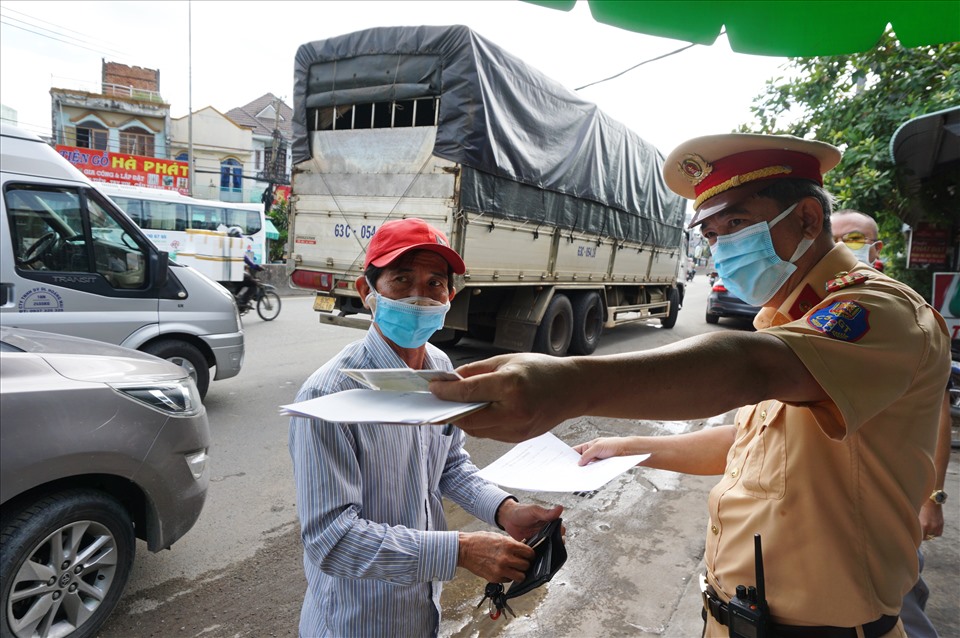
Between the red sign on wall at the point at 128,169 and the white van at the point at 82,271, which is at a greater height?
the red sign on wall at the point at 128,169

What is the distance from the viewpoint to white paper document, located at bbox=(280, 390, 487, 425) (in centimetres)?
55

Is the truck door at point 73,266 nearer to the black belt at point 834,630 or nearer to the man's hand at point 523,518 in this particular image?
the man's hand at point 523,518

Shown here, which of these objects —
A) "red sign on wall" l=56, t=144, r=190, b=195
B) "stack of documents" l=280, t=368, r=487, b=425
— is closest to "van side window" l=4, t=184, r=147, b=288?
"stack of documents" l=280, t=368, r=487, b=425

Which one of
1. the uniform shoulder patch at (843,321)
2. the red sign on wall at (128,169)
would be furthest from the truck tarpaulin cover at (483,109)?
the red sign on wall at (128,169)

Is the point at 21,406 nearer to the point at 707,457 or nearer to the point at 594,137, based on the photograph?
the point at 707,457

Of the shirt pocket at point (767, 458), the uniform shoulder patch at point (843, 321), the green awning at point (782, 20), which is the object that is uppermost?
the green awning at point (782, 20)

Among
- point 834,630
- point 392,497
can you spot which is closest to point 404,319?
point 392,497

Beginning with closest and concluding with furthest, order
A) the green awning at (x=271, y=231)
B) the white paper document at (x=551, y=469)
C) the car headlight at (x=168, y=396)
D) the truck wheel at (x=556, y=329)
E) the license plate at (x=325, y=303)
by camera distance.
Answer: the white paper document at (x=551, y=469) < the car headlight at (x=168, y=396) < the license plate at (x=325, y=303) < the truck wheel at (x=556, y=329) < the green awning at (x=271, y=231)

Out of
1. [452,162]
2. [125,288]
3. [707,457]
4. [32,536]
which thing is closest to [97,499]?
[32,536]

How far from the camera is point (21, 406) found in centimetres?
200

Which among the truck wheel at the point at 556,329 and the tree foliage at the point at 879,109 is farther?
the truck wheel at the point at 556,329

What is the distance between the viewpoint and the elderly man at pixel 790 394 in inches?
27.3

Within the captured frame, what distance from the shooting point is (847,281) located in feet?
3.13

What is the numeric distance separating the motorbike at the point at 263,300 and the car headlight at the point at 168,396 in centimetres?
851
